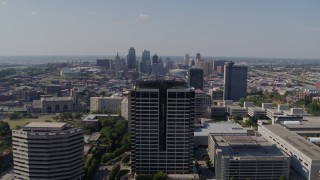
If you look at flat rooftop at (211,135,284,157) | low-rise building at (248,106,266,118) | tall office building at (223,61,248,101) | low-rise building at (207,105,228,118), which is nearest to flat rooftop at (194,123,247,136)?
flat rooftop at (211,135,284,157)

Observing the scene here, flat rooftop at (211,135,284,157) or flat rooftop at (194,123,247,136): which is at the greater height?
flat rooftop at (211,135,284,157)

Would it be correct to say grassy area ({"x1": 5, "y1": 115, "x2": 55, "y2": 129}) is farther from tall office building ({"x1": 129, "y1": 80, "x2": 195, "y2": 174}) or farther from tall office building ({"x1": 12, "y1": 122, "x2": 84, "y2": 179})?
tall office building ({"x1": 129, "y1": 80, "x2": 195, "y2": 174})

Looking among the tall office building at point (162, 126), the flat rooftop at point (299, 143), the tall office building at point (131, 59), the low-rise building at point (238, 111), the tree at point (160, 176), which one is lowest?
the tree at point (160, 176)

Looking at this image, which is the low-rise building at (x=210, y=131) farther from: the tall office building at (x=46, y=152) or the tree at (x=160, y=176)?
the tall office building at (x=46, y=152)

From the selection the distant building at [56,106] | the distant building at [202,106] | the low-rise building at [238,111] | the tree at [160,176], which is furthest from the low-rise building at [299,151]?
the distant building at [56,106]

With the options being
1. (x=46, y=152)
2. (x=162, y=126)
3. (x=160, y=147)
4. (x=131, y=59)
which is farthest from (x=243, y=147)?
(x=131, y=59)

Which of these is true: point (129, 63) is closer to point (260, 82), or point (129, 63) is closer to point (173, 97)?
point (260, 82)
